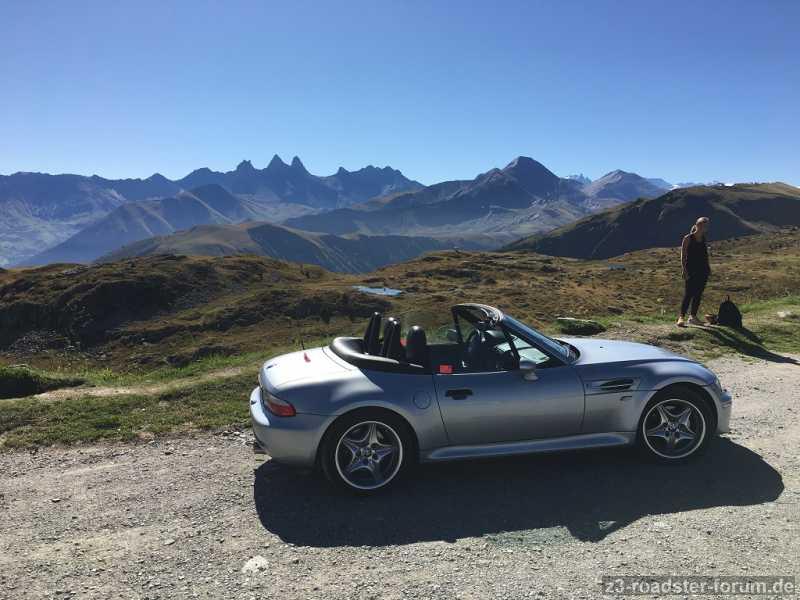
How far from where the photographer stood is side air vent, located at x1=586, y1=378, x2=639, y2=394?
5.85 m

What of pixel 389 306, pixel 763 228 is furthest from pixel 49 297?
pixel 763 228

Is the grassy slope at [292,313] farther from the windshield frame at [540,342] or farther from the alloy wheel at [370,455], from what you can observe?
the alloy wheel at [370,455]

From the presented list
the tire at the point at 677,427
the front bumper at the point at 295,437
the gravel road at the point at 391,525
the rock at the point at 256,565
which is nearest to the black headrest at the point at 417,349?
the front bumper at the point at 295,437

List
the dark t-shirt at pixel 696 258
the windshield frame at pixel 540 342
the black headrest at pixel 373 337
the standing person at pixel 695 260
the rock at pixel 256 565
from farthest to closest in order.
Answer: the dark t-shirt at pixel 696 258, the standing person at pixel 695 260, the black headrest at pixel 373 337, the windshield frame at pixel 540 342, the rock at pixel 256 565

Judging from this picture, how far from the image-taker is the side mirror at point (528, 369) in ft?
18.4

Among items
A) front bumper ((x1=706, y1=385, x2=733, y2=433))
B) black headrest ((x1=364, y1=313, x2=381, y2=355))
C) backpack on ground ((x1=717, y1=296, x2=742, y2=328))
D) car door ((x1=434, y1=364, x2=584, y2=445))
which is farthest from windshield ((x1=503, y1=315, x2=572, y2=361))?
backpack on ground ((x1=717, y1=296, x2=742, y2=328))

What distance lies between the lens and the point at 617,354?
6.35m

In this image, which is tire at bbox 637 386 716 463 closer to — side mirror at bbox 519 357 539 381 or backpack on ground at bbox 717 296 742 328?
side mirror at bbox 519 357 539 381

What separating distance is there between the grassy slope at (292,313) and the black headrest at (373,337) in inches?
15.8

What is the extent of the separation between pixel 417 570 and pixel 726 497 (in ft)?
10.7

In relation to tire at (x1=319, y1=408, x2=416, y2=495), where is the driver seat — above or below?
above

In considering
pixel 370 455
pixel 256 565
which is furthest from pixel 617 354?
pixel 256 565

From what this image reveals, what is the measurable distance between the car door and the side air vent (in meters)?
0.13

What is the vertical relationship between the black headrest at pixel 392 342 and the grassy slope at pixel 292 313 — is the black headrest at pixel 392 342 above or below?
above
